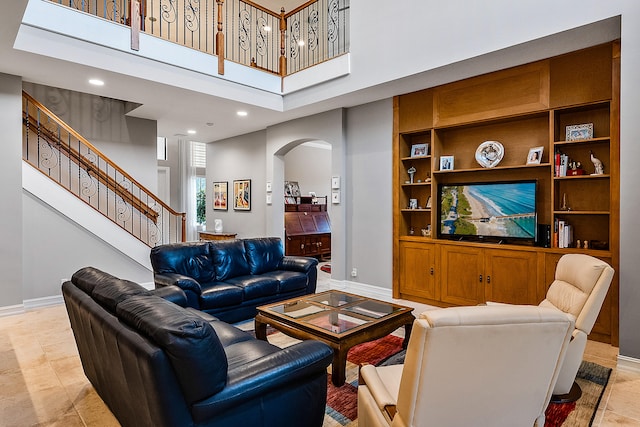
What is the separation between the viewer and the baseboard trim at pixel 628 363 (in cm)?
306

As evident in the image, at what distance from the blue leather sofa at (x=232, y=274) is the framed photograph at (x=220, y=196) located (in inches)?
155

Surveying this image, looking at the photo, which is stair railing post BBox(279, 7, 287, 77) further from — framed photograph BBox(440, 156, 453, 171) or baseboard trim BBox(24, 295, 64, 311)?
baseboard trim BBox(24, 295, 64, 311)

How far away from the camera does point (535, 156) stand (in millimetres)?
4234

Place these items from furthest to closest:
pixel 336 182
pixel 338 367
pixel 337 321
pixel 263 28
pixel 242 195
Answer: pixel 242 195, pixel 263 28, pixel 336 182, pixel 337 321, pixel 338 367

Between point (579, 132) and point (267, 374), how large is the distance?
13.3 ft

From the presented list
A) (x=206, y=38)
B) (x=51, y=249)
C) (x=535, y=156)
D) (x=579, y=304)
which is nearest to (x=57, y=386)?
(x=51, y=249)

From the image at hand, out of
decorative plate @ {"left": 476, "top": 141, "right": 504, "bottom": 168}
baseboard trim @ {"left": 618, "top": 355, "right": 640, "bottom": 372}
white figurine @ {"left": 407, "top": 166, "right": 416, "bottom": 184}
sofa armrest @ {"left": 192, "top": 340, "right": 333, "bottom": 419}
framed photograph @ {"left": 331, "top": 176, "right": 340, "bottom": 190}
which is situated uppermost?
decorative plate @ {"left": 476, "top": 141, "right": 504, "bottom": 168}

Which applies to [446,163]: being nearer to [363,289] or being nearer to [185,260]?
[363,289]

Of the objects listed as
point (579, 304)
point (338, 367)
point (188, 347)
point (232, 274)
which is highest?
point (188, 347)

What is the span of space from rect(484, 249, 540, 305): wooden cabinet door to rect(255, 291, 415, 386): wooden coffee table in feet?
5.51

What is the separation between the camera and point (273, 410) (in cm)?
184

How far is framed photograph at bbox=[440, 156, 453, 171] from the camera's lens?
494 cm

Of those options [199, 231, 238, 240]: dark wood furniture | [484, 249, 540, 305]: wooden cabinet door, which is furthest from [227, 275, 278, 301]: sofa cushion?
[199, 231, 238, 240]: dark wood furniture

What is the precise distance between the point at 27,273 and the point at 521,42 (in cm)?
638
